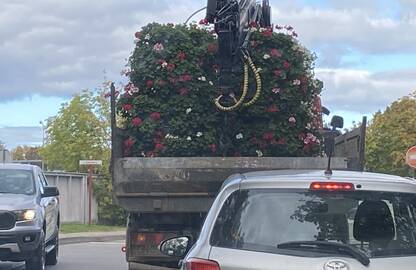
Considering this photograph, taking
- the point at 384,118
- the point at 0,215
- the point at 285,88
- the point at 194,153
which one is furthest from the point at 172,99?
the point at 384,118

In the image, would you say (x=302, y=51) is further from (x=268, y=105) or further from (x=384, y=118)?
(x=384, y=118)

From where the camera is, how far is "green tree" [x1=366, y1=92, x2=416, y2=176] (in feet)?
147

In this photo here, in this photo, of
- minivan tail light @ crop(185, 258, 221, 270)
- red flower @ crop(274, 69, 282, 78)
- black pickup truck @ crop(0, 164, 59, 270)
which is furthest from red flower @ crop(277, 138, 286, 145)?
minivan tail light @ crop(185, 258, 221, 270)

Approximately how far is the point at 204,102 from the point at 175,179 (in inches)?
77.2

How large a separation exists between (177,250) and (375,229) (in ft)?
6.10

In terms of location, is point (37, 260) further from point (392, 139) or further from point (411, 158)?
point (392, 139)

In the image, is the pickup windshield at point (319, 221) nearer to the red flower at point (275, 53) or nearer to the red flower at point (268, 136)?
the red flower at point (268, 136)

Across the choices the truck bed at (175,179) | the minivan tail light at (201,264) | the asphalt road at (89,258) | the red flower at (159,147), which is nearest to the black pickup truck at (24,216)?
the asphalt road at (89,258)

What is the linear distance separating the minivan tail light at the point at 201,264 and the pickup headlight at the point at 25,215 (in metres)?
7.60

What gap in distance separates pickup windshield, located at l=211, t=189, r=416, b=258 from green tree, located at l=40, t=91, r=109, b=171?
34280 millimetres

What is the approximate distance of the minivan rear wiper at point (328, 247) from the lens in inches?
189

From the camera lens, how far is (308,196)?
5117 mm

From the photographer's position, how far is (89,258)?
1688 centimetres

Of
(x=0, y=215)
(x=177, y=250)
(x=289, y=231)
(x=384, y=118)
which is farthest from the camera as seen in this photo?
(x=384, y=118)
